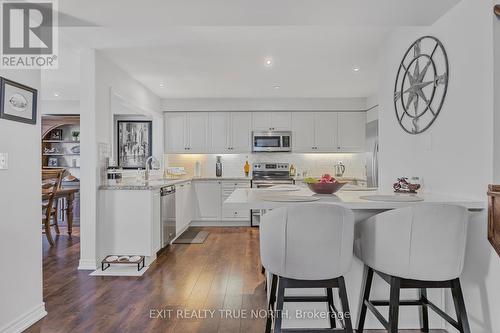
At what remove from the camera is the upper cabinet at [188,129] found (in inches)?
233

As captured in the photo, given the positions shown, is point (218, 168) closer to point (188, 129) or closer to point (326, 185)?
point (188, 129)

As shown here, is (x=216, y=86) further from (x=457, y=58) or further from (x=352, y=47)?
(x=457, y=58)

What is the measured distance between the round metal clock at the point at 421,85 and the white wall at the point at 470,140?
0.07 meters

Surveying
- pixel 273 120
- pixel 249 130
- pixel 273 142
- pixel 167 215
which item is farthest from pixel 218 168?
pixel 167 215

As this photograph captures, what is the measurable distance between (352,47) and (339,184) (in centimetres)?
188

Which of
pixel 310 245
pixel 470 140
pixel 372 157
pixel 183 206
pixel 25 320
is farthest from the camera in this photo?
pixel 183 206

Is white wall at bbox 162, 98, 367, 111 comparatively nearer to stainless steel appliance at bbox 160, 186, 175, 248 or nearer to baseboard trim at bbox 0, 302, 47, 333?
stainless steel appliance at bbox 160, 186, 175, 248

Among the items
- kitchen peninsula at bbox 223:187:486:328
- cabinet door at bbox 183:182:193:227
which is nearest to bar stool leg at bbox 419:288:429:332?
kitchen peninsula at bbox 223:187:486:328

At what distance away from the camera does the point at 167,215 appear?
4.05 m

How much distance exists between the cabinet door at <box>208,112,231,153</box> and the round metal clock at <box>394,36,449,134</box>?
3.51 meters

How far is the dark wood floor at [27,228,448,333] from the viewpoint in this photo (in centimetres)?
220

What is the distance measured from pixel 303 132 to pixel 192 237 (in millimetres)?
2794

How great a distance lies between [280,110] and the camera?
231 inches

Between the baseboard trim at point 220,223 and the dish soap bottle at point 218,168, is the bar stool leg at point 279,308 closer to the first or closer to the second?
the baseboard trim at point 220,223
